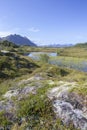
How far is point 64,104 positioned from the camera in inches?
505

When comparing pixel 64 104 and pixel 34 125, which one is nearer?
pixel 34 125

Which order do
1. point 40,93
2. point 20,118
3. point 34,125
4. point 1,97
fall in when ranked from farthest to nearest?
point 1,97 → point 40,93 → point 20,118 → point 34,125

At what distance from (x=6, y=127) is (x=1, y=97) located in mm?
4511

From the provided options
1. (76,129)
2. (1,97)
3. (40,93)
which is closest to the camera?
(76,129)

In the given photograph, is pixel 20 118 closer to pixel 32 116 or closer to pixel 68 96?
pixel 32 116

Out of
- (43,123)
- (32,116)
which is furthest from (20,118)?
(43,123)

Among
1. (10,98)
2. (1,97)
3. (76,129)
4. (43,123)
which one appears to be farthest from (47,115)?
(1,97)

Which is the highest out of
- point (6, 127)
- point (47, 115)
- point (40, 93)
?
point (40, 93)

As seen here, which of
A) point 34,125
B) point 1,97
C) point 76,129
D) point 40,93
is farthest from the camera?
point 1,97

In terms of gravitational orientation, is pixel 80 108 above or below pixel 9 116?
above

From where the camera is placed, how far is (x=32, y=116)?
1259 cm

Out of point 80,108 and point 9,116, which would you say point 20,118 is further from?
point 80,108

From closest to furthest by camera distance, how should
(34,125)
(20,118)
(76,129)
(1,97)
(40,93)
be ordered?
1. (76,129)
2. (34,125)
3. (20,118)
4. (40,93)
5. (1,97)

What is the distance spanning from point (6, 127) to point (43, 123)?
9.30 feet
